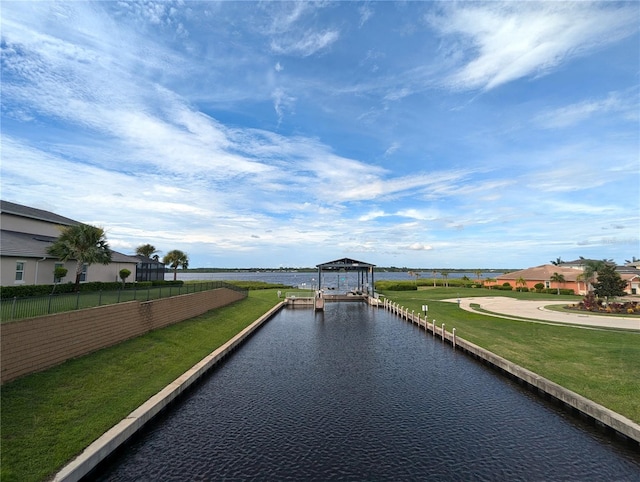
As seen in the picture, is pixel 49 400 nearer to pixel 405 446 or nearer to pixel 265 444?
pixel 265 444

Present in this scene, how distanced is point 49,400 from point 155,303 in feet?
35.4

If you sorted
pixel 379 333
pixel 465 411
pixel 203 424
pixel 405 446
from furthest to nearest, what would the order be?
1. pixel 379 333
2. pixel 465 411
3. pixel 203 424
4. pixel 405 446

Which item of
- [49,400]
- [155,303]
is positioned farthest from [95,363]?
[155,303]

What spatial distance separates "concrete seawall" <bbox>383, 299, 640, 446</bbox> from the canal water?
41 cm

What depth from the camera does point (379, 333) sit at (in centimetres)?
2833

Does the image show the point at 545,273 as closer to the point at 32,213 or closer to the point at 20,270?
the point at 20,270

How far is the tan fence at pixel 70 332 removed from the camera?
1094cm

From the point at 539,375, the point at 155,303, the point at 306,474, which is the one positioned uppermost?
the point at 155,303

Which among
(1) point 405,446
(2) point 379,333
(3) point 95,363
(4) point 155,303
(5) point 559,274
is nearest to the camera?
(1) point 405,446

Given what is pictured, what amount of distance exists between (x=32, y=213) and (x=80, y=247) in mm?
8647

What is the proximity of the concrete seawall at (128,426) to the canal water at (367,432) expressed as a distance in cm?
38

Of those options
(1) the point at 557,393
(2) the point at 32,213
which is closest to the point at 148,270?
(2) the point at 32,213

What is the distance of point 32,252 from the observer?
24.0 metres

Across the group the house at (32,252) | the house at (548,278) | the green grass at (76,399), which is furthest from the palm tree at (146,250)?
the house at (548,278)
